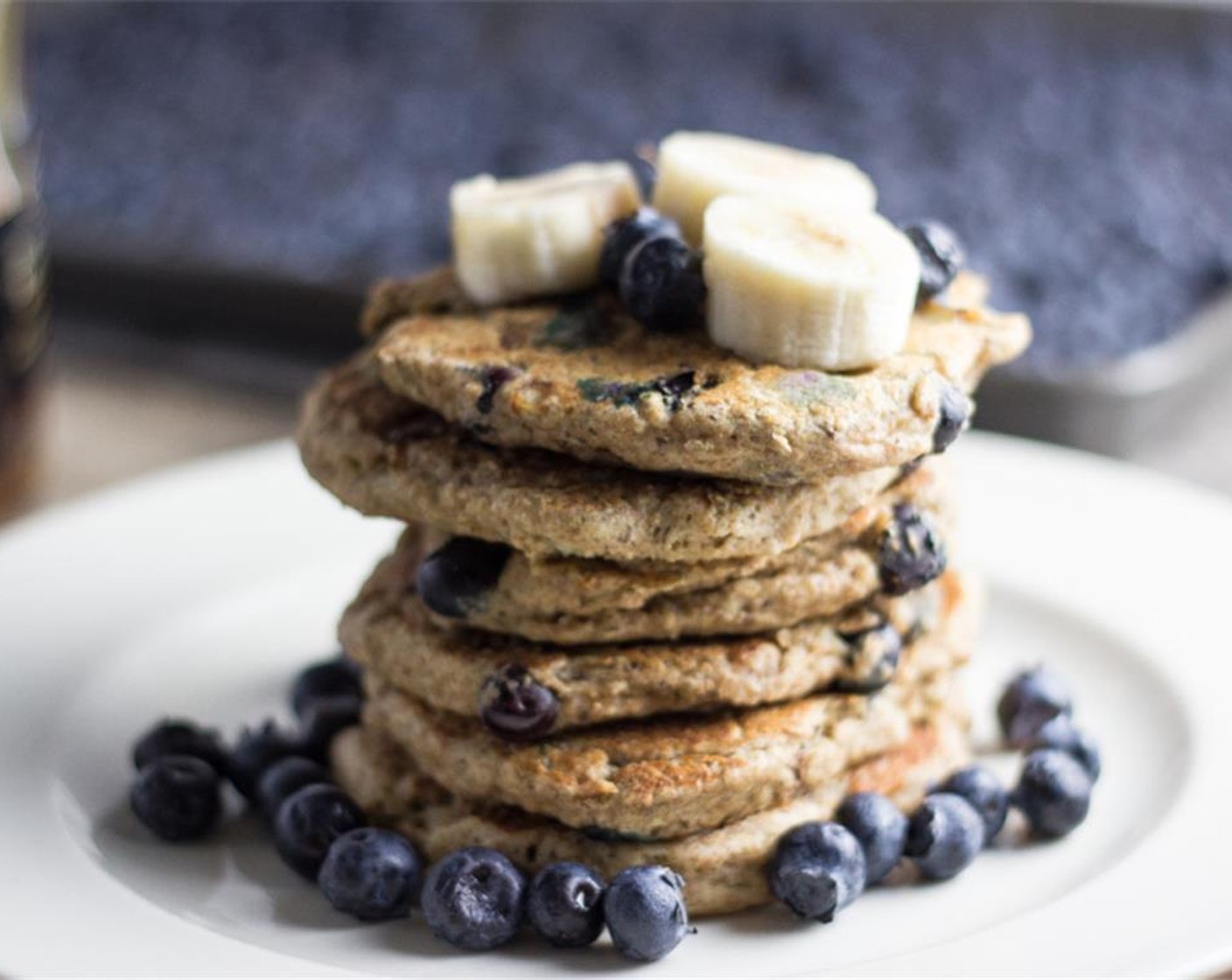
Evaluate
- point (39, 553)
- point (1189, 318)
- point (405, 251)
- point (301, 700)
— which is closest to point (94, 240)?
point (405, 251)

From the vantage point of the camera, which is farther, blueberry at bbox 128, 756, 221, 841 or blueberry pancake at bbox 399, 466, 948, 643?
blueberry at bbox 128, 756, 221, 841

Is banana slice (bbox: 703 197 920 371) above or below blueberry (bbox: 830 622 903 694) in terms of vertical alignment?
above

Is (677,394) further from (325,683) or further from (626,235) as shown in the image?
(325,683)

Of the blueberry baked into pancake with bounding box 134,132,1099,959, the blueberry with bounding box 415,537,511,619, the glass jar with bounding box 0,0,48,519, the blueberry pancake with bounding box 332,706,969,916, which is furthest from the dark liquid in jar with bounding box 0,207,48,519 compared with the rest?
the blueberry with bounding box 415,537,511,619

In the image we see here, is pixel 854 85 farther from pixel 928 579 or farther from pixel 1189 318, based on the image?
pixel 928 579

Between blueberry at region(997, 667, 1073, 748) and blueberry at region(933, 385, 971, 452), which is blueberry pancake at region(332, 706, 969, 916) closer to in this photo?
blueberry at region(997, 667, 1073, 748)

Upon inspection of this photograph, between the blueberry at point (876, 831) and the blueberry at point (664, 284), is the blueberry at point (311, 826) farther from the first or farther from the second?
the blueberry at point (664, 284)

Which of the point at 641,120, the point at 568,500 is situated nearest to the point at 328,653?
the point at 568,500
